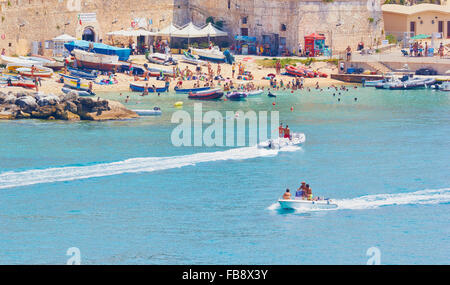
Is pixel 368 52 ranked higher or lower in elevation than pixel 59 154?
higher

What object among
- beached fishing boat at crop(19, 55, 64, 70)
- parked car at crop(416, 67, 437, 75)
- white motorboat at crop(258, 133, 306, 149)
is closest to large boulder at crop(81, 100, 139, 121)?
white motorboat at crop(258, 133, 306, 149)

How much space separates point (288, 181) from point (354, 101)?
34.1m

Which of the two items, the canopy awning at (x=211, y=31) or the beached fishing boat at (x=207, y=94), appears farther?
the canopy awning at (x=211, y=31)

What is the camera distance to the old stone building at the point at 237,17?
3275 inches

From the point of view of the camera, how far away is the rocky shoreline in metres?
56.6

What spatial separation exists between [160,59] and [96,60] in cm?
755

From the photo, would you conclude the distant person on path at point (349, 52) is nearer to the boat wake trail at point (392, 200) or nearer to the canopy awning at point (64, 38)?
the canopy awning at point (64, 38)

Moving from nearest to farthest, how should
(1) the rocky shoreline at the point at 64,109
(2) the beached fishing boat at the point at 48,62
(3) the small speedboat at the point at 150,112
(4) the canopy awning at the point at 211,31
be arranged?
1. (1) the rocky shoreline at the point at 64,109
2. (3) the small speedboat at the point at 150,112
3. (2) the beached fishing boat at the point at 48,62
4. (4) the canopy awning at the point at 211,31

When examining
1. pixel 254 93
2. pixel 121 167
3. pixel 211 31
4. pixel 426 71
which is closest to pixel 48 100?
pixel 121 167

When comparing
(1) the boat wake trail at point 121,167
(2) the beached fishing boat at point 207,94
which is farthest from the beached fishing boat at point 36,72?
(1) the boat wake trail at point 121,167

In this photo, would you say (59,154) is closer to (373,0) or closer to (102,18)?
(102,18)

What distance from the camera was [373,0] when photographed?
90.4m

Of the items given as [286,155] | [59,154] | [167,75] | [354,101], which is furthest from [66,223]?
[167,75]

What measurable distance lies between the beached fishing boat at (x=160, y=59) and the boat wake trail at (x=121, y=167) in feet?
123
